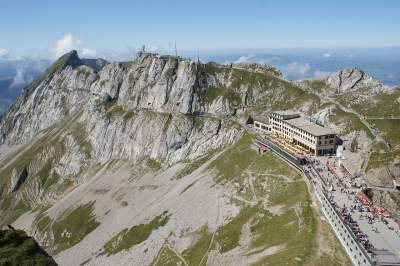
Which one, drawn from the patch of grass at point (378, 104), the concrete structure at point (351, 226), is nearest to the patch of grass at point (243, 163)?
the concrete structure at point (351, 226)

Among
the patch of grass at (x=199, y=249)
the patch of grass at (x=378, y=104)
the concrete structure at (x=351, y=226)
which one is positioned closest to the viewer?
the concrete structure at (x=351, y=226)

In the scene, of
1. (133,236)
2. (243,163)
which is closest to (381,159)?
(243,163)

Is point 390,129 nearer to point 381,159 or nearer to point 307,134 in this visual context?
point 381,159

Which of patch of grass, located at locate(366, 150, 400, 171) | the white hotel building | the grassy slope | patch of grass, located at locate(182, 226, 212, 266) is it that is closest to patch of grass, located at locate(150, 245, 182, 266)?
the grassy slope

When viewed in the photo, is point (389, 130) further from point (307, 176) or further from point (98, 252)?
point (98, 252)

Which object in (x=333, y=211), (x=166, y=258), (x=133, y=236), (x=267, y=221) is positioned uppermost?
(x=333, y=211)

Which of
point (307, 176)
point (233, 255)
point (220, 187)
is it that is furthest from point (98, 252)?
point (307, 176)

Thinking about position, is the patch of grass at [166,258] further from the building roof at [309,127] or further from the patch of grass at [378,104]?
the patch of grass at [378,104]
